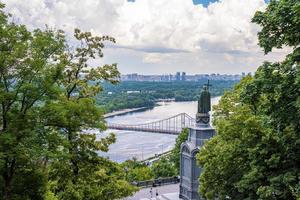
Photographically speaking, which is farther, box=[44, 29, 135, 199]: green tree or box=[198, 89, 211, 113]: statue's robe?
box=[198, 89, 211, 113]: statue's robe

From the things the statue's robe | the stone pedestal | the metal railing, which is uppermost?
the statue's robe

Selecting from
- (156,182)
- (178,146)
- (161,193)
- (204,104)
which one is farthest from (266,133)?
(178,146)

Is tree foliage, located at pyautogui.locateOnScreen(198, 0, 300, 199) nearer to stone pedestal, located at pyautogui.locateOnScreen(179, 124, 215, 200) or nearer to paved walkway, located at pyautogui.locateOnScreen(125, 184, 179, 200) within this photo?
→ stone pedestal, located at pyautogui.locateOnScreen(179, 124, 215, 200)

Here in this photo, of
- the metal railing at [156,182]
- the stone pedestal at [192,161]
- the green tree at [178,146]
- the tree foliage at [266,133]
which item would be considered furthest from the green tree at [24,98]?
the green tree at [178,146]

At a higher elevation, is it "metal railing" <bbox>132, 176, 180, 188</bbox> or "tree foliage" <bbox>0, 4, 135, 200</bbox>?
"tree foliage" <bbox>0, 4, 135, 200</bbox>

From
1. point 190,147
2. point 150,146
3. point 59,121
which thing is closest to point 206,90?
point 190,147

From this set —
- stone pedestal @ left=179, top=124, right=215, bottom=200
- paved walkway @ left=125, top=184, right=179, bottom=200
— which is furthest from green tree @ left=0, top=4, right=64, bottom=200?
paved walkway @ left=125, top=184, right=179, bottom=200

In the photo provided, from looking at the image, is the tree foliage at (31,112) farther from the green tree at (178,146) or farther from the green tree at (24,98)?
the green tree at (178,146)
